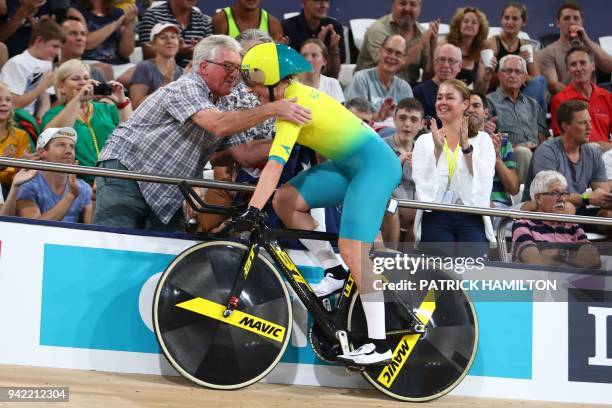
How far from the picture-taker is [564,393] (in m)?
6.34

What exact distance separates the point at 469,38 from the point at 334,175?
4387 millimetres

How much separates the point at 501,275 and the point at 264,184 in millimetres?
1726

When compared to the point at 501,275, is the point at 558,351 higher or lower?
lower

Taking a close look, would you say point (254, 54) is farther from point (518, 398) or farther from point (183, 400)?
point (518, 398)

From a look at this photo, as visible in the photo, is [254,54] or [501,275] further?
[501,275]

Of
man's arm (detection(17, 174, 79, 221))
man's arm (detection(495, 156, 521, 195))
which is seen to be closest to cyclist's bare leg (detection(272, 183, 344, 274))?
man's arm (detection(17, 174, 79, 221))

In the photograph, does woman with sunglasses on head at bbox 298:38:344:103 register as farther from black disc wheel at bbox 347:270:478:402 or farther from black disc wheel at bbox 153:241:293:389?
black disc wheel at bbox 153:241:293:389

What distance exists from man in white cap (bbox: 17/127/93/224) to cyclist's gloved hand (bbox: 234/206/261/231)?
1.49 m

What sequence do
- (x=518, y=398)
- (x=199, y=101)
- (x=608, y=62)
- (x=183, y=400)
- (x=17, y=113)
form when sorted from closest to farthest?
1. (x=183, y=400)
2. (x=199, y=101)
3. (x=518, y=398)
4. (x=17, y=113)
5. (x=608, y=62)

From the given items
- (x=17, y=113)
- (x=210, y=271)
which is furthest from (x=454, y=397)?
(x=17, y=113)

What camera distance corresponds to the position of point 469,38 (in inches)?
386

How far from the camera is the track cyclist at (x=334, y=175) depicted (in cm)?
553

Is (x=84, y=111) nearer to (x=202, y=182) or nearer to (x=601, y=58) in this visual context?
(x=202, y=182)

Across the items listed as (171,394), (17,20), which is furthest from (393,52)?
(171,394)
